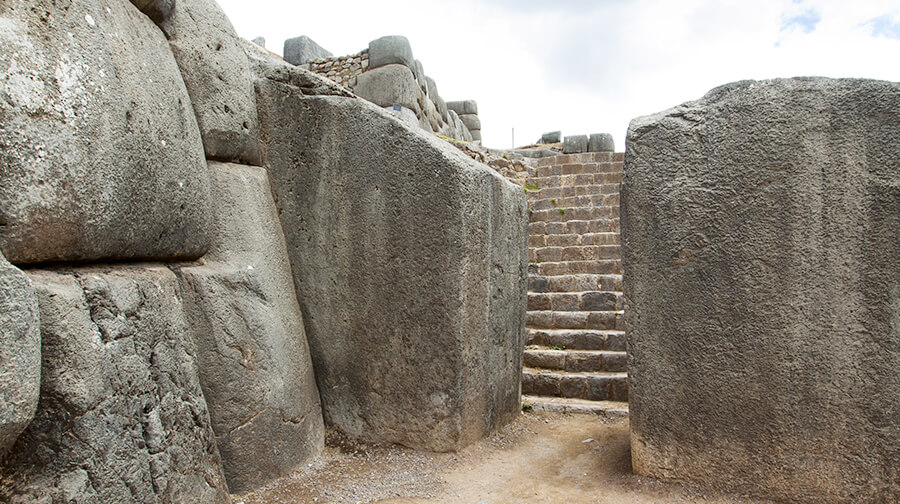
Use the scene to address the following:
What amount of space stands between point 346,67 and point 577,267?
517 cm

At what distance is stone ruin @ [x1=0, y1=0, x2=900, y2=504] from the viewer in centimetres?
192

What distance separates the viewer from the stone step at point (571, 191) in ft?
28.4

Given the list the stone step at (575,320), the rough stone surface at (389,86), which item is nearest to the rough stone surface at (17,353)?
the stone step at (575,320)

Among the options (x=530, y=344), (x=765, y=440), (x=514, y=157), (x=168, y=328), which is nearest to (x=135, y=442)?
(x=168, y=328)

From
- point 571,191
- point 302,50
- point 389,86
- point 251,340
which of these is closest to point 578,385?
point 251,340

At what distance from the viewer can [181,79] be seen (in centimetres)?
282

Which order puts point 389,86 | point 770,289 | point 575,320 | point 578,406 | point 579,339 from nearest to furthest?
point 770,289 → point 578,406 → point 579,339 → point 575,320 → point 389,86

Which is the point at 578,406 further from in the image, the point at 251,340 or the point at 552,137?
the point at 552,137

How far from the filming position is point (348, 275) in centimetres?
331

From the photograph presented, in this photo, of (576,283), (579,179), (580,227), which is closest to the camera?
(576,283)

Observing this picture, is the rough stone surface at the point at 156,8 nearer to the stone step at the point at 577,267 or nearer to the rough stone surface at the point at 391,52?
the stone step at the point at 577,267

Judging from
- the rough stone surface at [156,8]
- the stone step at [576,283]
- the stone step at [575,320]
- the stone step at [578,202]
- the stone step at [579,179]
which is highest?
the stone step at [579,179]

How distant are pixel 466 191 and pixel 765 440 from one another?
6.11 feet

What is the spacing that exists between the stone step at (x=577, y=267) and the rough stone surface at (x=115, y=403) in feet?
15.0
